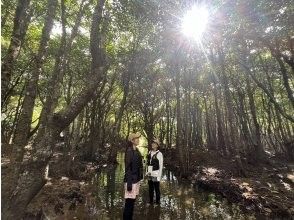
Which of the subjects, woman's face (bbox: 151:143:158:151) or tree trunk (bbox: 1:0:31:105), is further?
woman's face (bbox: 151:143:158:151)

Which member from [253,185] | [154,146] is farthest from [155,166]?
[253,185]

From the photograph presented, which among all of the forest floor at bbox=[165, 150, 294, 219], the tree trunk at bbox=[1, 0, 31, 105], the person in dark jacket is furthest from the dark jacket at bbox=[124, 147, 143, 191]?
the forest floor at bbox=[165, 150, 294, 219]

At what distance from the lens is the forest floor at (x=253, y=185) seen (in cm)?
1008

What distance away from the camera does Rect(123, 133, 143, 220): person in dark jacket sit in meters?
7.56

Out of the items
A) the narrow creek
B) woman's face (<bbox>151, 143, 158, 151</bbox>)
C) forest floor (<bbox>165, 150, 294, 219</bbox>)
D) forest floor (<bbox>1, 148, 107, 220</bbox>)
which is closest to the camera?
forest floor (<bbox>1, 148, 107, 220</bbox>)

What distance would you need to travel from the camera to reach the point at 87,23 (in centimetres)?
1708

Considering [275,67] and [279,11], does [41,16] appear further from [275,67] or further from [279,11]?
[275,67]

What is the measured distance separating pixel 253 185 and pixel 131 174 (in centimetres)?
734

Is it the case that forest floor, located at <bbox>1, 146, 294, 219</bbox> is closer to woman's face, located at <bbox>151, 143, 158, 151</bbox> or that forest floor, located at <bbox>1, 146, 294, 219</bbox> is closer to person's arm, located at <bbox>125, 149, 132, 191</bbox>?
person's arm, located at <bbox>125, 149, 132, 191</bbox>

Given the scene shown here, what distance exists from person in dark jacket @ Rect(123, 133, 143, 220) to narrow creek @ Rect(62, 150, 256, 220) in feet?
5.96

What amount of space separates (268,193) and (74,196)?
696 cm

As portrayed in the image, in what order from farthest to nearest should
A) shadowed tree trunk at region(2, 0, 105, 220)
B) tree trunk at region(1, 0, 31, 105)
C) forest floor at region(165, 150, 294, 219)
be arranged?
1. forest floor at region(165, 150, 294, 219)
2. tree trunk at region(1, 0, 31, 105)
3. shadowed tree trunk at region(2, 0, 105, 220)

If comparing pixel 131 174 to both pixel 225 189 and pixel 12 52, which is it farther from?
pixel 225 189

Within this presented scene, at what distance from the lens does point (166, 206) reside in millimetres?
10688
